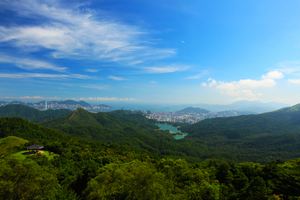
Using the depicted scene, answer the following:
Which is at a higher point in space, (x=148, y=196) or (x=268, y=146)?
(x=148, y=196)

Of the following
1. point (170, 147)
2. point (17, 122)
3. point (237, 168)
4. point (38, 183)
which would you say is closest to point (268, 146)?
point (170, 147)

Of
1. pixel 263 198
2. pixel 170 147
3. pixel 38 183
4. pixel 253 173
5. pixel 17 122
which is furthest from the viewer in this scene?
pixel 170 147

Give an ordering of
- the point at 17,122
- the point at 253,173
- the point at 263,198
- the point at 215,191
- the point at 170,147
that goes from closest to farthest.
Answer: the point at 263,198, the point at 215,191, the point at 253,173, the point at 17,122, the point at 170,147

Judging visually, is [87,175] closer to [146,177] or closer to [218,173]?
[146,177]

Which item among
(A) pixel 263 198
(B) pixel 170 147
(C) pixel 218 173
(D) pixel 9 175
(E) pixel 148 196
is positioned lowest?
(B) pixel 170 147

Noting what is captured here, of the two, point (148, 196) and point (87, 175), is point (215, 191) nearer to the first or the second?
point (148, 196)

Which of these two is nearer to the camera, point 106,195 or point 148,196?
point 148,196

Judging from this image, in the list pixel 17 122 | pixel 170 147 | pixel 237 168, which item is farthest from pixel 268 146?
pixel 17 122

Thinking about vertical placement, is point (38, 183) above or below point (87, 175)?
above

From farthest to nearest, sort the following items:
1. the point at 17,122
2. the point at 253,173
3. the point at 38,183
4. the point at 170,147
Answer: the point at 170,147
the point at 17,122
the point at 253,173
the point at 38,183
